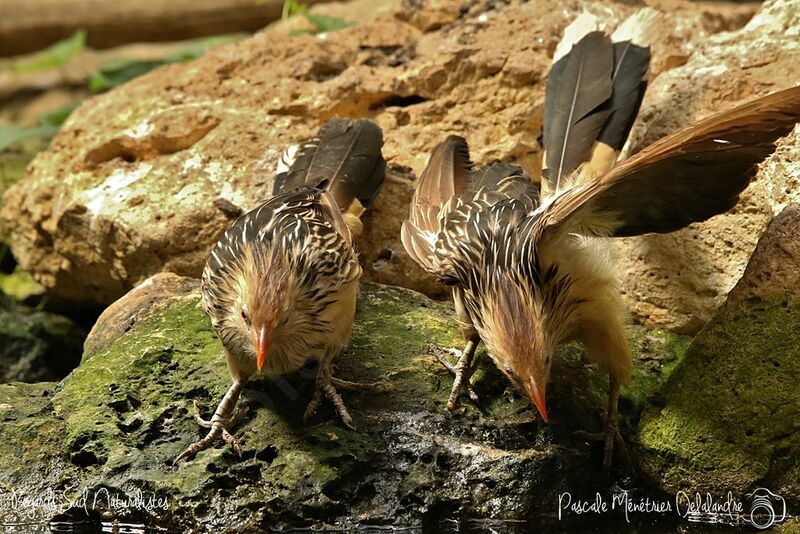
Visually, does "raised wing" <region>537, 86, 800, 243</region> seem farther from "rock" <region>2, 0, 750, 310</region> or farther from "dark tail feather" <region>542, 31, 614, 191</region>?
"rock" <region>2, 0, 750, 310</region>

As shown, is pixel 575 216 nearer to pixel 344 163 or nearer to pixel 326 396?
pixel 326 396

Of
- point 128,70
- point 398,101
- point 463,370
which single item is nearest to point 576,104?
point 398,101

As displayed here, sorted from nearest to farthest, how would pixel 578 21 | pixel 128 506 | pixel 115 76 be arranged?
pixel 128 506
pixel 578 21
pixel 115 76

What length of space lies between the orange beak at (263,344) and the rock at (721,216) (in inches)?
98.1

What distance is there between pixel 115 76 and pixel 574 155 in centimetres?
496

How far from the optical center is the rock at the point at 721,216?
5453 mm

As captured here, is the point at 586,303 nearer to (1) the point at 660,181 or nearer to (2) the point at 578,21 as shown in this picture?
(1) the point at 660,181

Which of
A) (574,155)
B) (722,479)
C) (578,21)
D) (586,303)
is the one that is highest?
(578,21)

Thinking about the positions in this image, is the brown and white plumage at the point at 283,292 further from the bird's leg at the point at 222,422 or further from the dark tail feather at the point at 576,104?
the dark tail feather at the point at 576,104

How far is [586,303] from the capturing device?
4.89m

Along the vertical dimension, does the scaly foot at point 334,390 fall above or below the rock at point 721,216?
below

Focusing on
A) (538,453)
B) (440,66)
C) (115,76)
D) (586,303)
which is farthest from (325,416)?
(115,76)

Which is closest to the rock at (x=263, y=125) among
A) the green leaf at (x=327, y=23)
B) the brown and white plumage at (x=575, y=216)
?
the green leaf at (x=327, y=23)

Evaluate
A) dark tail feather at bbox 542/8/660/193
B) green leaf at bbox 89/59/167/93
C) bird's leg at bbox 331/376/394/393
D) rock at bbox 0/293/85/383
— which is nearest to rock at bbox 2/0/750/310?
rock at bbox 0/293/85/383
